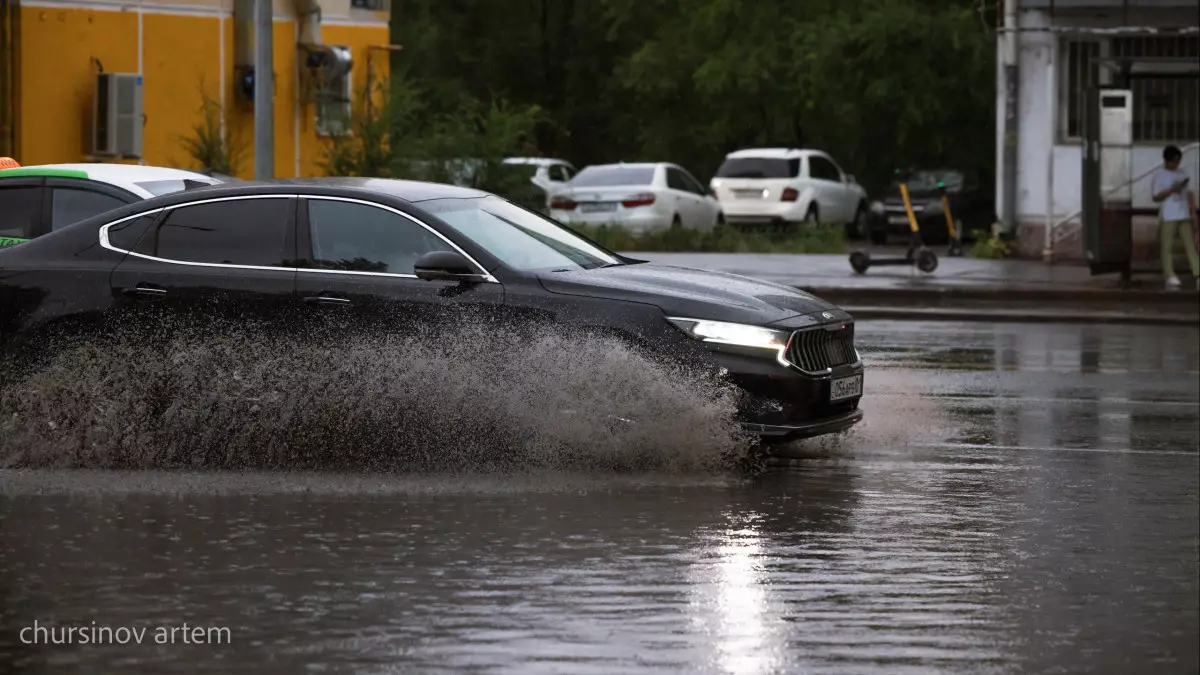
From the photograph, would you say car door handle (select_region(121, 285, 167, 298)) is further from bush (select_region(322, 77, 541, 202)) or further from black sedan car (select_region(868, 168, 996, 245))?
black sedan car (select_region(868, 168, 996, 245))

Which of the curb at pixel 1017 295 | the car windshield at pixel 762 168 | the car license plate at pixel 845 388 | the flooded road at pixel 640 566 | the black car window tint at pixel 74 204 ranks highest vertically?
the car windshield at pixel 762 168

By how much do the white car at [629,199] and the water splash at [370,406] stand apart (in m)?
23.3

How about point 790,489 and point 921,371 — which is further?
point 921,371

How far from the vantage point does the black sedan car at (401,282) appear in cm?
1022

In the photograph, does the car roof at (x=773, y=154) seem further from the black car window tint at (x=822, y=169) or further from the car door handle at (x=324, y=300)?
the car door handle at (x=324, y=300)

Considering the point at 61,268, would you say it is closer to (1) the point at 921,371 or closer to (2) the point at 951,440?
(2) the point at 951,440

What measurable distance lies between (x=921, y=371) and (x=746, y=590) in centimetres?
878

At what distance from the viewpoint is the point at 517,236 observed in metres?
11.1

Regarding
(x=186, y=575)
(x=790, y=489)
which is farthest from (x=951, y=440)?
(x=186, y=575)

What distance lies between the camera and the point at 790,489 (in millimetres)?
9945

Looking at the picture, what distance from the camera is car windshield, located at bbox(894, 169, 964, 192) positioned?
41344 mm

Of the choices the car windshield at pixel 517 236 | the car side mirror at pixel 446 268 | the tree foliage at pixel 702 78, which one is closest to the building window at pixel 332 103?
the tree foliage at pixel 702 78

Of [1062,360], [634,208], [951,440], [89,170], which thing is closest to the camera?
[951,440]

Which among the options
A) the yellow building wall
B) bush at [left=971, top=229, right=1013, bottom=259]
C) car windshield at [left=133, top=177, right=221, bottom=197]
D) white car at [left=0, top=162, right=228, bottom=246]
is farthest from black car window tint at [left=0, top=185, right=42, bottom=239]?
bush at [left=971, top=229, right=1013, bottom=259]
